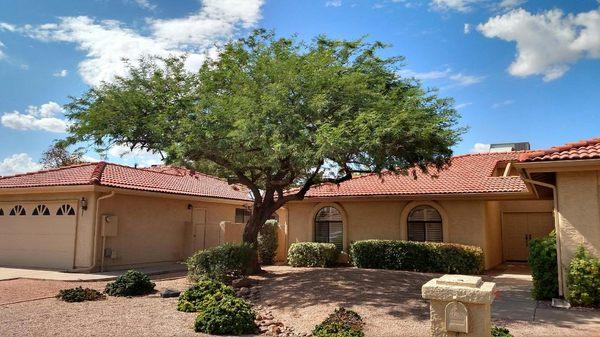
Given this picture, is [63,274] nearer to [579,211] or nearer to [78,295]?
[78,295]

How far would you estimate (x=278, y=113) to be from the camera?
11352mm

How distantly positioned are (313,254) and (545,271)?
→ 31.6 feet

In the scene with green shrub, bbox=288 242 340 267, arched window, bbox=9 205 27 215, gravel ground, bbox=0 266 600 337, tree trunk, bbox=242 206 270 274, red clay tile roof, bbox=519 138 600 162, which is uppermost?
red clay tile roof, bbox=519 138 600 162

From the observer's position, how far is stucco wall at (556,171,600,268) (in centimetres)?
1002

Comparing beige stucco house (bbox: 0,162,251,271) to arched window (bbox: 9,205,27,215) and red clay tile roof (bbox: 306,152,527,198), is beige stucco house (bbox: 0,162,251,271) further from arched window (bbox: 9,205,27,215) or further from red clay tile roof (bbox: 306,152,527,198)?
red clay tile roof (bbox: 306,152,527,198)

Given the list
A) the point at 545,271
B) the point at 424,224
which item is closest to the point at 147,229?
the point at 424,224

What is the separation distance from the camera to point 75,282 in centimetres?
1391

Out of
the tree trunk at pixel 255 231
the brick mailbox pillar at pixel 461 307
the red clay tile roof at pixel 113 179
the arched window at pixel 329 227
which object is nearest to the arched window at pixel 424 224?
the arched window at pixel 329 227

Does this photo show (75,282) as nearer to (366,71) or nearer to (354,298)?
(354,298)

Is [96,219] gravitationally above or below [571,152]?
below

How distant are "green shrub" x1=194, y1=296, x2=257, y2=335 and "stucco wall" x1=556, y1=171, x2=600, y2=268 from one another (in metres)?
6.97

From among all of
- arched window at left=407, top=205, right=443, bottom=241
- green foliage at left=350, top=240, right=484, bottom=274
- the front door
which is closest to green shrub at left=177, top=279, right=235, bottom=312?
green foliage at left=350, top=240, right=484, bottom=274

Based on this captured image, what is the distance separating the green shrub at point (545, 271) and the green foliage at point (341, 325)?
188 inches

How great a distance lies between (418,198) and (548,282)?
7.97 metres
